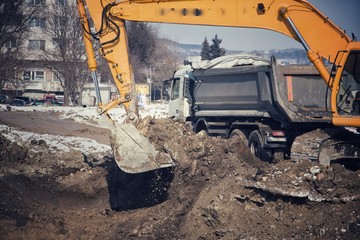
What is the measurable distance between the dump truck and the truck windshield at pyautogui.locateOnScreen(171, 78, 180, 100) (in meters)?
1.13

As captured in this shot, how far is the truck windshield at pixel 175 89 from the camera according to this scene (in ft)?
51.3

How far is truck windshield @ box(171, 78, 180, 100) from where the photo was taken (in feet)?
51.3

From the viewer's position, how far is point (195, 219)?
24.7 feet

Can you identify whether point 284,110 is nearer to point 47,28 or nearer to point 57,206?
point 57,206

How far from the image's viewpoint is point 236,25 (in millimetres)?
9734

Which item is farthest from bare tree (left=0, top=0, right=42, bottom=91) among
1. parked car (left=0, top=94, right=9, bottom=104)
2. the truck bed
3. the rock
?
the rock

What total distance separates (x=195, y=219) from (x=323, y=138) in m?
3.86

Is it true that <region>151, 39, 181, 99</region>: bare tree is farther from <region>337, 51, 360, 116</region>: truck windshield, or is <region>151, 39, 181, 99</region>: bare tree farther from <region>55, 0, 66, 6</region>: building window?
<region>337, 51, 360, 116</region>: truck windshield

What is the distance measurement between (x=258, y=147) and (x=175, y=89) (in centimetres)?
511

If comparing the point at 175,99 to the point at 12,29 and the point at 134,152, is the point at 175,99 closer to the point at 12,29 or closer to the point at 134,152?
the point at 134,152

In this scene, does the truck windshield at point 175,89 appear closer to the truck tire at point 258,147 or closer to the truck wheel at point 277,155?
the truck tire at point 258,147

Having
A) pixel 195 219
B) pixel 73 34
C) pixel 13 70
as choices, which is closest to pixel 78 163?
pixel 195 219

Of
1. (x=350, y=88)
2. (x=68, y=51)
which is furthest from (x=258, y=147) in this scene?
(x=68, y=51)

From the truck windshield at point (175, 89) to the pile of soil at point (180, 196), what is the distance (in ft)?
14.5
